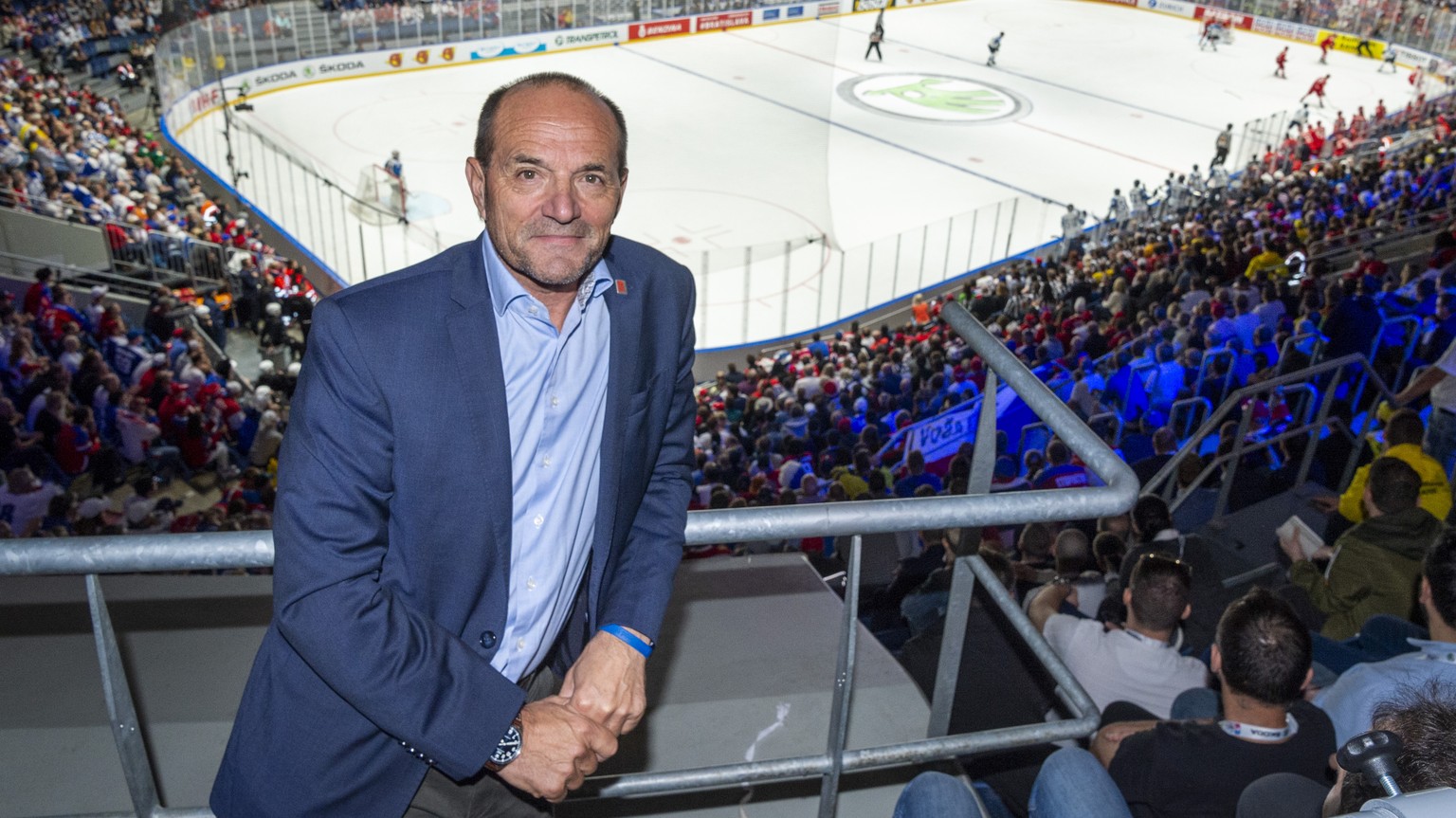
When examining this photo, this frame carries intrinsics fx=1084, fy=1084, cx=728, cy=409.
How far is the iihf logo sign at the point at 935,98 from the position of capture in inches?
1051

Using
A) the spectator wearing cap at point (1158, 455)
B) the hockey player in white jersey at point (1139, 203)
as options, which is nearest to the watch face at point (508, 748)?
the spectator wearing cap at point (1158, 455)

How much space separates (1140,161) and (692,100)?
10.5m

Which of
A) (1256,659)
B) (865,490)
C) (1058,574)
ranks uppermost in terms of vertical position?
(1256,659)

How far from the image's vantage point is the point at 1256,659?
255 centimetres

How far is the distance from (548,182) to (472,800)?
0.98 meters

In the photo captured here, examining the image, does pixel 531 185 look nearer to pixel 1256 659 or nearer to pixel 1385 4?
pixel 1256 659

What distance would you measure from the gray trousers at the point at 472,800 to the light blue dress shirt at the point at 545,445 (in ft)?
0.44

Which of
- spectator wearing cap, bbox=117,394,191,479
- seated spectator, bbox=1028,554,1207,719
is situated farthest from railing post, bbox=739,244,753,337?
seated spectator, bbox=1028,554,1207,719

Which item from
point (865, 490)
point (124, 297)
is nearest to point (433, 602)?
point (865, 490)

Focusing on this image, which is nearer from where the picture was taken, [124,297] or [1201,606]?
[1201,606]

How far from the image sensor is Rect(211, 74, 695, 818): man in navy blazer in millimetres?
1477

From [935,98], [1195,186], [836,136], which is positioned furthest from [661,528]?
[935,98]

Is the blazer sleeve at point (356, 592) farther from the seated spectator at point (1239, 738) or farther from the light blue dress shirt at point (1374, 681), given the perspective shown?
the light blue dress shirt at point (1374, 681)

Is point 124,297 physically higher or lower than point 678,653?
lower
